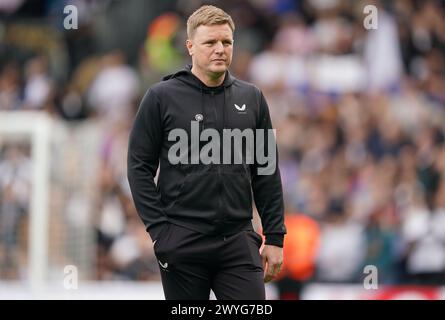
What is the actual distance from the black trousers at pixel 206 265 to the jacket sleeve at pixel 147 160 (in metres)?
0.10

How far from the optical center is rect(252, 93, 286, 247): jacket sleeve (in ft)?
17.4

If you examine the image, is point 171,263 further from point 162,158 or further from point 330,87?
point 330,87

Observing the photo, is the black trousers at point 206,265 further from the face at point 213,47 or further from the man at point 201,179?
the face at point 213,47

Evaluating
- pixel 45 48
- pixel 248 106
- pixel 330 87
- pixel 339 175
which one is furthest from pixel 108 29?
pixel 248 106

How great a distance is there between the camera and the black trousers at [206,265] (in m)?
5.12

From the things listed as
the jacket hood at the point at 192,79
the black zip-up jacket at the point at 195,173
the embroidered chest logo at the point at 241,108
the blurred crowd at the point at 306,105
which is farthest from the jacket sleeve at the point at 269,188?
the blurred crowd at the point at 306,105

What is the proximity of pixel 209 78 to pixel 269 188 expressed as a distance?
62 centimetres

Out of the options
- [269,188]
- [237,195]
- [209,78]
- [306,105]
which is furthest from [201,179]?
[306,105]

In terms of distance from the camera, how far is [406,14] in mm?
13422

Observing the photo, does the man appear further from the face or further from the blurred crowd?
the blurred crowd

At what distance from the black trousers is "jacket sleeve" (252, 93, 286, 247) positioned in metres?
0.17

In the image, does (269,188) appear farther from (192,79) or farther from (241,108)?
(192,79)

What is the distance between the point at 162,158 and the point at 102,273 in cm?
605

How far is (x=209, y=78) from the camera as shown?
526cm
